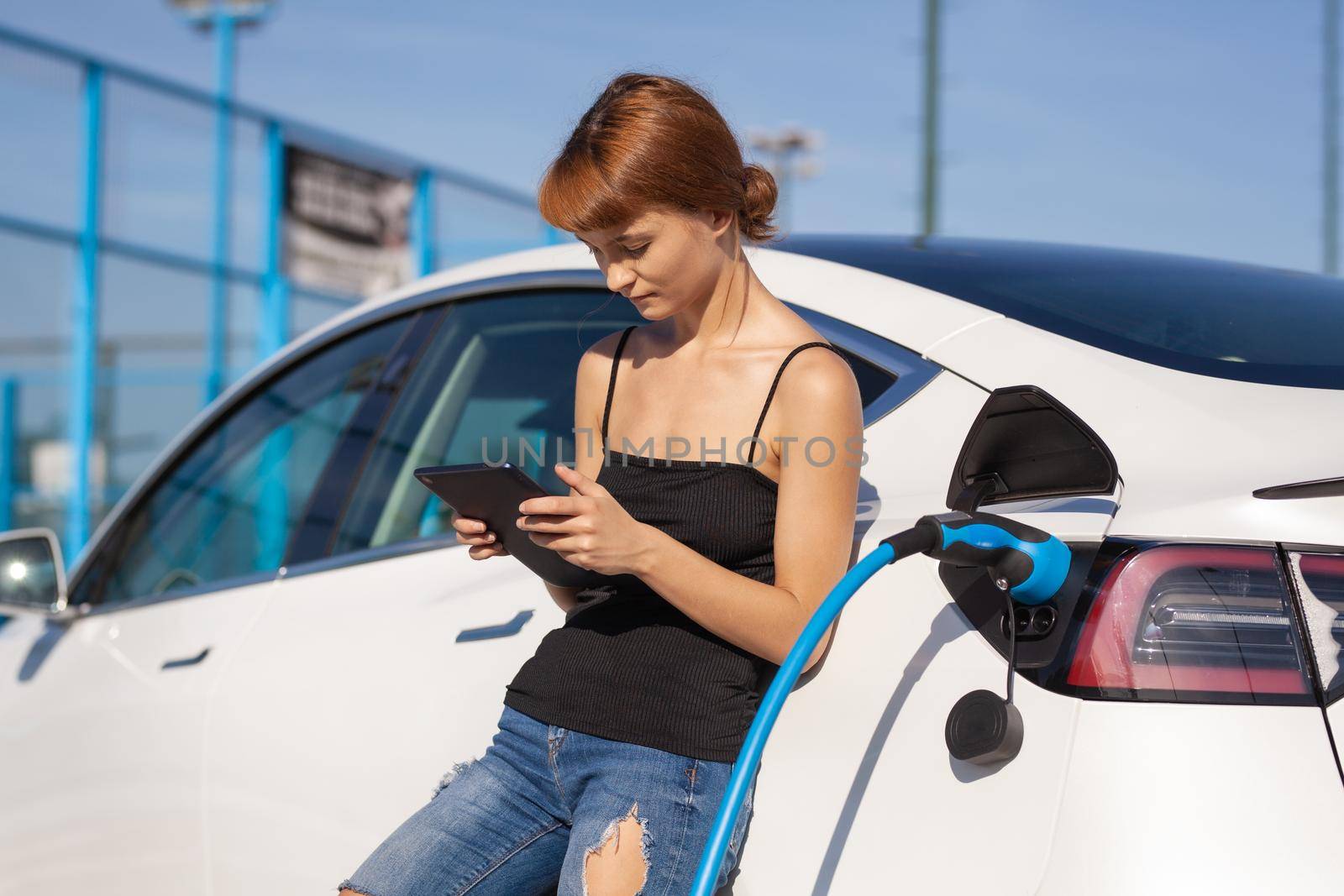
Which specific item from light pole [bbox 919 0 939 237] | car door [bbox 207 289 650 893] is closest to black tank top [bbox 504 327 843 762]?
car door [bbox 207 289 650 893]

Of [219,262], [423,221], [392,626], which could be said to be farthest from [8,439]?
[392,626]

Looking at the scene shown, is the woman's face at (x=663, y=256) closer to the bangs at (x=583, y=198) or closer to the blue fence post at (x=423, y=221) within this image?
the bangs at (x=583, y=198)

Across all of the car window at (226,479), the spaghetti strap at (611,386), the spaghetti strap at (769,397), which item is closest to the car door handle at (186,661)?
the car window at (226,479)

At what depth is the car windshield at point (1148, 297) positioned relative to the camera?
1.64m

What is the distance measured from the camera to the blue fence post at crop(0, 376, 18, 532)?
8.92m

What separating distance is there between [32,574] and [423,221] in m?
7.70

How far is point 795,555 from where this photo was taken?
1.50m

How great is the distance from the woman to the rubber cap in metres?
0.23

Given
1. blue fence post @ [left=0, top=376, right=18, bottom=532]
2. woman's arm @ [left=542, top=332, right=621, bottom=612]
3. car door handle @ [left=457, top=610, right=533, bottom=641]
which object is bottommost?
blue fence post @ [left=0, top=376, right=18, bottom=532]

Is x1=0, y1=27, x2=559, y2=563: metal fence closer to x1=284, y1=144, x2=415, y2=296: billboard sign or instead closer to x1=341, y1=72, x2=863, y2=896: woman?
x1=284, y1=144, x2=415, y2=296: billboard sign

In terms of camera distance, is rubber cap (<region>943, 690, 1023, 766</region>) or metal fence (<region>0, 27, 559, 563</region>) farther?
metal fence (<region>0, 27, 559, 563</region>)

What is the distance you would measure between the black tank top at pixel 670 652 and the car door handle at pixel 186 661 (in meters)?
1.03

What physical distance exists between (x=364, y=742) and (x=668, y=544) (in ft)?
2.67

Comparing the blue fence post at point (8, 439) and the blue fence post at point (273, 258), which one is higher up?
the blue fence post at point (273, 258)
